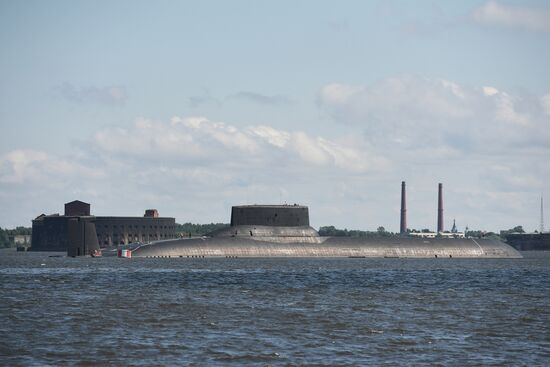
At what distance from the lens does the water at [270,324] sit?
39.8 m

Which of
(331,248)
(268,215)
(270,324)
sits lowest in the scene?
(270,324)

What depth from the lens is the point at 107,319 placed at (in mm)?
52438

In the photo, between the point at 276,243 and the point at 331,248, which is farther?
the point at 331,248

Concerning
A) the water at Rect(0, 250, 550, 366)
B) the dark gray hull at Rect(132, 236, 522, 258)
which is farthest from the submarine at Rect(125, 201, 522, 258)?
the water at Rect(0, 250, 550, 366)

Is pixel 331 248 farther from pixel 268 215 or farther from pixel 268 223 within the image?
pixel 268 215

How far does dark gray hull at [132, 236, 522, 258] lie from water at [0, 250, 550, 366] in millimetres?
75381

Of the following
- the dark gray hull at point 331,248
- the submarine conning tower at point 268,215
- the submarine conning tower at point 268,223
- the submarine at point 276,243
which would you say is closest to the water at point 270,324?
the dark gray hull at point 331,248

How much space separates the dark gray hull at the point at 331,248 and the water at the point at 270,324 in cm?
7538

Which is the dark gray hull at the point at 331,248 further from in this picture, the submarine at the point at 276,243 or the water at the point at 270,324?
the water at the point at 270,324

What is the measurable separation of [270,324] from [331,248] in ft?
407

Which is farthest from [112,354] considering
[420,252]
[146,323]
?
[420,252]

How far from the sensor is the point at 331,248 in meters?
174

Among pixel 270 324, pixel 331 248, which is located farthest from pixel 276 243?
pixel 270 324

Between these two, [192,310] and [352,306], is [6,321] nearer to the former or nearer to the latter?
[192,310]
